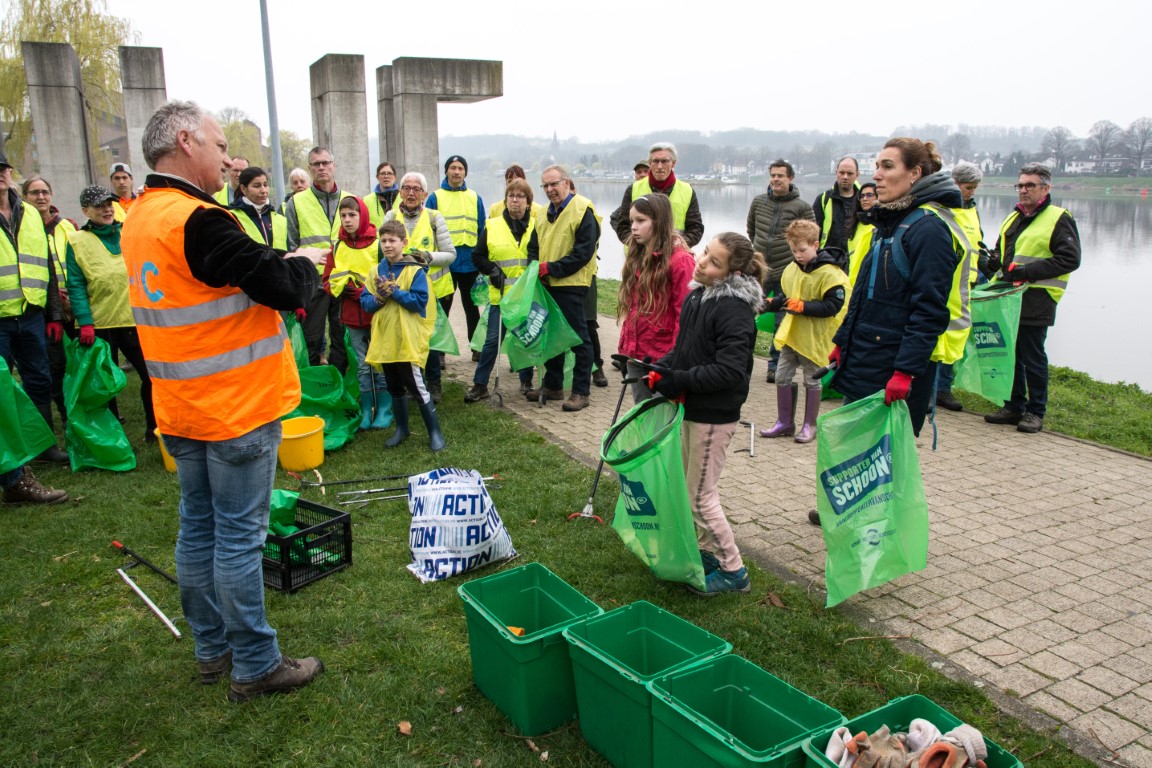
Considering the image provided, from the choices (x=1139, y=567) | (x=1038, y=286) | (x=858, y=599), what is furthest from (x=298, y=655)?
(x=1038, y=286)

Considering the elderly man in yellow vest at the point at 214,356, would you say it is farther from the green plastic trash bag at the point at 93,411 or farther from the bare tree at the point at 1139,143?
the bare tree at the point at 1139,143

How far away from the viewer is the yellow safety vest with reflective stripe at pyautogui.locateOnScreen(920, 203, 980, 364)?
12.1 ft

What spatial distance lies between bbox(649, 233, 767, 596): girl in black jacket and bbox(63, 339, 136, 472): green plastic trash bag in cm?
421

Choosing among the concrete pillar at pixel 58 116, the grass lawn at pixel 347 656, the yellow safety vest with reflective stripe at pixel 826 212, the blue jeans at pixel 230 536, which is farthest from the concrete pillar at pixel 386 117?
the blue jeans at pixel 230 536

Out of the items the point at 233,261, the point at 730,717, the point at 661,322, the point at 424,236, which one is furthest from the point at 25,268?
the point at 730,717

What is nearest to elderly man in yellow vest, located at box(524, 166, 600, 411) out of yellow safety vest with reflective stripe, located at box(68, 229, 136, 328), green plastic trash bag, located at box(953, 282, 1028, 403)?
A: green plastic trash bag, located at box(953, 282, 1028, 403)

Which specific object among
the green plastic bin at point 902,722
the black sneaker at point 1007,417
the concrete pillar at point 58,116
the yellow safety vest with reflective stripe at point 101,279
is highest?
the concrete pillar at point 58,116

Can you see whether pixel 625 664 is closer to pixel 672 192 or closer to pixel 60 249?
pixel 672 192

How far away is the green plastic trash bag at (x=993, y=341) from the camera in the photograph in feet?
21.0

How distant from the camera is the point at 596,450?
6.23 metres

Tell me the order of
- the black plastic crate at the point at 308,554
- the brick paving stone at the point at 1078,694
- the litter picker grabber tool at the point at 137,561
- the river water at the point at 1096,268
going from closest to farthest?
the brick paving stone at the point at 1078,694
the black plastic crate at the point at 308,554
the litter picker grabber tool at the point at 137,561
the river water at the point at 1096,268

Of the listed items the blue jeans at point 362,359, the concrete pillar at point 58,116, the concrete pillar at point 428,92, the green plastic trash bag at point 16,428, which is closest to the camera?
the green plastic trash bag at point 16,428

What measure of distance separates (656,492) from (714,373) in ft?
2.00

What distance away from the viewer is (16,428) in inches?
199
